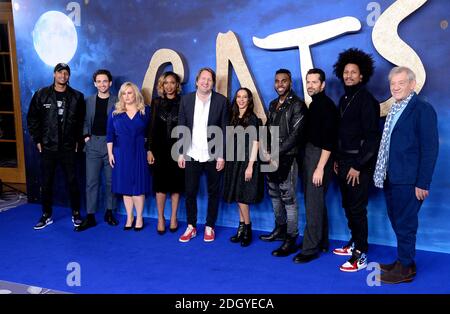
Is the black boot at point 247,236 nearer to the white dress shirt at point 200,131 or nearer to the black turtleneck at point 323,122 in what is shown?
the white dress shirt at point 200,131

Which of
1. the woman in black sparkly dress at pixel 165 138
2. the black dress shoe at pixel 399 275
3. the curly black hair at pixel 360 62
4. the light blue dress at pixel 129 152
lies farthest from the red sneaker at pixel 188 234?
A: the curly black hair at pixel 360 62

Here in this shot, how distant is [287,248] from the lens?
370 cm

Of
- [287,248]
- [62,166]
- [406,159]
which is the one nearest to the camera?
[406,159]

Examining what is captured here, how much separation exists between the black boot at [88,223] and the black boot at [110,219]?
5.2 inches

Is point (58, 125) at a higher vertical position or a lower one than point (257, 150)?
higher

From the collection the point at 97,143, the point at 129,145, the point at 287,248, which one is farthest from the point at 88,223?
the point at 287,248

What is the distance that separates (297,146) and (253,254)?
0.99m

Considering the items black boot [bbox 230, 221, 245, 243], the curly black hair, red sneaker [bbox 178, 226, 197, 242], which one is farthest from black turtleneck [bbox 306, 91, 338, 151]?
red sneaker [bbox 178, 226, 197, 242]

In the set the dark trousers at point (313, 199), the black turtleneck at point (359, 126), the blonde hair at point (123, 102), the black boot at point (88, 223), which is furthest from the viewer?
the black boot at point (88, 223)

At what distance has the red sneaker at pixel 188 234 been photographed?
401 cm

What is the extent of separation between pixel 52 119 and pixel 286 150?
241 cm

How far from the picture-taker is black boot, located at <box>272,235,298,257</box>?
3665 mm

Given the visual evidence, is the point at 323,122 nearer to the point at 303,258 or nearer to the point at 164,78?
the point at 303,258
